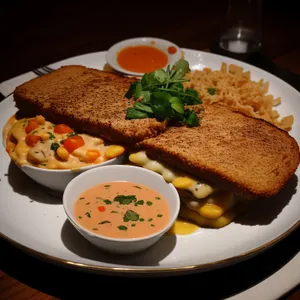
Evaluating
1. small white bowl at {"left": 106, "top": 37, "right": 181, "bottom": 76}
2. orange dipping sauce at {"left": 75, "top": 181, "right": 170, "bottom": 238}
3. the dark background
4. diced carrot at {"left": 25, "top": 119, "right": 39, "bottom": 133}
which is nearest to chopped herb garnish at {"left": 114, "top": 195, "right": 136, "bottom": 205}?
orange dipping sauce at {"left": 75, "top": 181, "right": 170, "bottom": 238}

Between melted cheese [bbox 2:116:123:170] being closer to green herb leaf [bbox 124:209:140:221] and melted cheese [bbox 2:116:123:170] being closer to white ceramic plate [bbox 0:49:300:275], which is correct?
white ceramic plate [bbox 0:49:300:275]

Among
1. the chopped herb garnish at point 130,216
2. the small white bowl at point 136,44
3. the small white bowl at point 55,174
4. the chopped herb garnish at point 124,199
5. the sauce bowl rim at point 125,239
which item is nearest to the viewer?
the sauce bowl rim at point 125,239

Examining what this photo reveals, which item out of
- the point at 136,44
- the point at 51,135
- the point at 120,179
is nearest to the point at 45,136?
the point at 51,135

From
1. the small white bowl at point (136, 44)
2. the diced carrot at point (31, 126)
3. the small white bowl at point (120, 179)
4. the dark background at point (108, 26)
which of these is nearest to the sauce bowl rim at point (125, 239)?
the small white bowl at point (120, 179)

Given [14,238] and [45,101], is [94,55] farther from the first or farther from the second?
[14,238]

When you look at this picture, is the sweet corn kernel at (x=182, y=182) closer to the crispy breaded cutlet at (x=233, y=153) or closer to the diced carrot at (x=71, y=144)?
the crispy breaded cutlet at (x=233, y=153)

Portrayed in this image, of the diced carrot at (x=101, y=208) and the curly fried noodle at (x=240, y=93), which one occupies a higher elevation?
the curly fried noodle at (x=240, y=93)
